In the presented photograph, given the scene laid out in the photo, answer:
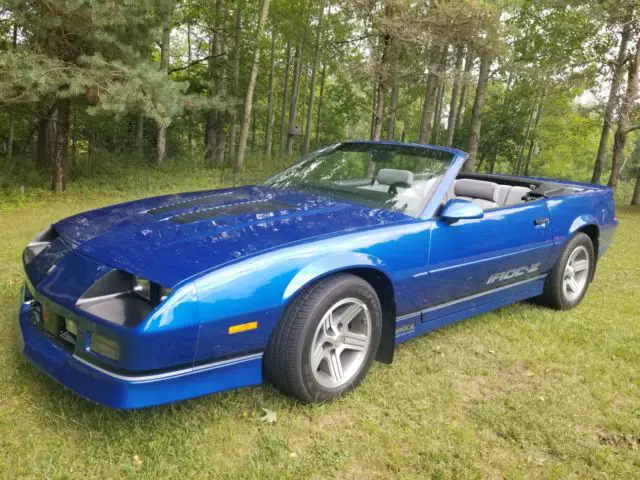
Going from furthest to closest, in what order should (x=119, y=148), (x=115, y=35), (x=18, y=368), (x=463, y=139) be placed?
(x=463, y=139) < (x=119, y=148) < (x=115, y=35) < (x=18, y=368)

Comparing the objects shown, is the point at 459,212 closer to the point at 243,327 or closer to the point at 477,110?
the point at 243,327

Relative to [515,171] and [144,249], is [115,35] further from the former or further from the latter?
[515,171]

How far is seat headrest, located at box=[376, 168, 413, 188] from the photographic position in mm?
3385

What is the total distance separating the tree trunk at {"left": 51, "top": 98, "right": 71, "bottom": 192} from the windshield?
921 cm

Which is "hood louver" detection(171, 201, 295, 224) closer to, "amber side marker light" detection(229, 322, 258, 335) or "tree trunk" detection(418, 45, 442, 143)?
"amber side marker light" detection(229, 322, 258, 335)

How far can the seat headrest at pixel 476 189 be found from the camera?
4.54 metres

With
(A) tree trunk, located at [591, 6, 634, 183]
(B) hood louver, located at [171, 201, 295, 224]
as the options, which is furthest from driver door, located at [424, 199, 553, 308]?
(A) tree trunk, located at [591, 6, 634, 183]

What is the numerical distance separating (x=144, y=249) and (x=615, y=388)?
9.61 ft

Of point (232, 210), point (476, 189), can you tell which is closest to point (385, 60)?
point (476, 189)

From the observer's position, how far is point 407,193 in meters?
3.29

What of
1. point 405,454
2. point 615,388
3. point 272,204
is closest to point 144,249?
point 272,204

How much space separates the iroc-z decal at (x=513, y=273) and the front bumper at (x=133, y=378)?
1985 mm

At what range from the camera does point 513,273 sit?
3.75m

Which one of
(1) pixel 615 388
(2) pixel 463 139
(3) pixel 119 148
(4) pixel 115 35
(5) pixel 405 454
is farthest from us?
(2) pixel 463 139
